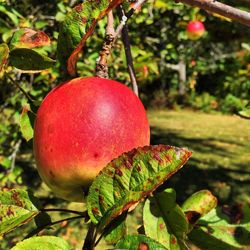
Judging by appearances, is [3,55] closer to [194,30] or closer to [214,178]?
[194,30]

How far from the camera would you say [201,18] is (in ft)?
9.46

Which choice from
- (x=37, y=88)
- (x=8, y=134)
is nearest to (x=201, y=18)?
(x=37, y=88)

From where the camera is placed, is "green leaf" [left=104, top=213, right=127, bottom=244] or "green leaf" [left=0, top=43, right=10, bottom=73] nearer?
"green leaf" [left=104, top=213, right=127, bottom=244]

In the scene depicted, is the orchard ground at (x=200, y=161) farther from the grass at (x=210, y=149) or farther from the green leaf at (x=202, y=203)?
the green leaf at (x=202, y=203)

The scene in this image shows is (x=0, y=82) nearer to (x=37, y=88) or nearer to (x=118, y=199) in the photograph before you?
(x=37, y=88)

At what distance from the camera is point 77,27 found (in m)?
0.65

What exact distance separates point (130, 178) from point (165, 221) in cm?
17

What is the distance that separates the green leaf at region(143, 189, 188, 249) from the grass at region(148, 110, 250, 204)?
3.81 m

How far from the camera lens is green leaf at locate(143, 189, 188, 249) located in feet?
2.25

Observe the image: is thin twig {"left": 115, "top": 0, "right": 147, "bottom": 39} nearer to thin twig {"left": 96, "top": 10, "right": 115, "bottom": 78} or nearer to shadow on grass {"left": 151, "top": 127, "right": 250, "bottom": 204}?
thin twig {"left": 96, "top": 10, "right": 115, "bottom": 78}

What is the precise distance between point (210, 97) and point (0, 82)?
7880mm

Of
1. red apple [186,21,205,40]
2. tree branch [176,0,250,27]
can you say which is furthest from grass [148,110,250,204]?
tree branch [176,0,250,27]

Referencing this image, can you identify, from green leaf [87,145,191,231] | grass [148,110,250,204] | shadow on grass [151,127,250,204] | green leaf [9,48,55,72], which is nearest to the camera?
green leaf [87,145,191,231]

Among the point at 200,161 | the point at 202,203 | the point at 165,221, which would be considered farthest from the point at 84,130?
the point at 200,161
